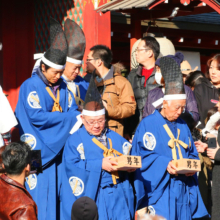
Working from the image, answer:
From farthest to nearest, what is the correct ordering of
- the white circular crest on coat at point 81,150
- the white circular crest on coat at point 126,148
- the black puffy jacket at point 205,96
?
the black puffy jacket at point 205,96 < the white circular crest on coat at point 126,148 < the white circular crest on coat at point 81,150

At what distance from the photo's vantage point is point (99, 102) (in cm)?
479

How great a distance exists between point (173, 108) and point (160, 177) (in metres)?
0.74

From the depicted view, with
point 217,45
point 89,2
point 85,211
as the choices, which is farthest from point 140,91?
point 217,45

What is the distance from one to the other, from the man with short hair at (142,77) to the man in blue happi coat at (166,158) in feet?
3.19

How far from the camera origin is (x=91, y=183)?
180 inches

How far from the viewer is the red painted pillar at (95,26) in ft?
22.4

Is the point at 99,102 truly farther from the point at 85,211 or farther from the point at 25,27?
the point at 25,27

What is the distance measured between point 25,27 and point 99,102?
137 inches

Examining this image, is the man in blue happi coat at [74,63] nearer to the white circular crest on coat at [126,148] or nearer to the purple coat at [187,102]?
the purple coat at [187,102]

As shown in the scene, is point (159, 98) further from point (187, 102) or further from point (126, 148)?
point (126, 148)

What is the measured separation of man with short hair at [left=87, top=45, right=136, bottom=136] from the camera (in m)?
5.58

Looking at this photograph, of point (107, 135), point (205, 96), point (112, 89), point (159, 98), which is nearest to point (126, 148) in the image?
point (107, 135)

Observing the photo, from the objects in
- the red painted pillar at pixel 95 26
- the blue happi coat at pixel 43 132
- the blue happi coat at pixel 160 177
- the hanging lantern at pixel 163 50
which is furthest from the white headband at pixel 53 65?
the hanging lantern at pixel 163 50

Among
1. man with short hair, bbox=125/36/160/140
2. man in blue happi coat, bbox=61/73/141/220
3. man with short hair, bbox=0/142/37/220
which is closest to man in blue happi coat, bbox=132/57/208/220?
man in blue happi coat, bbox=61/73/141/220
